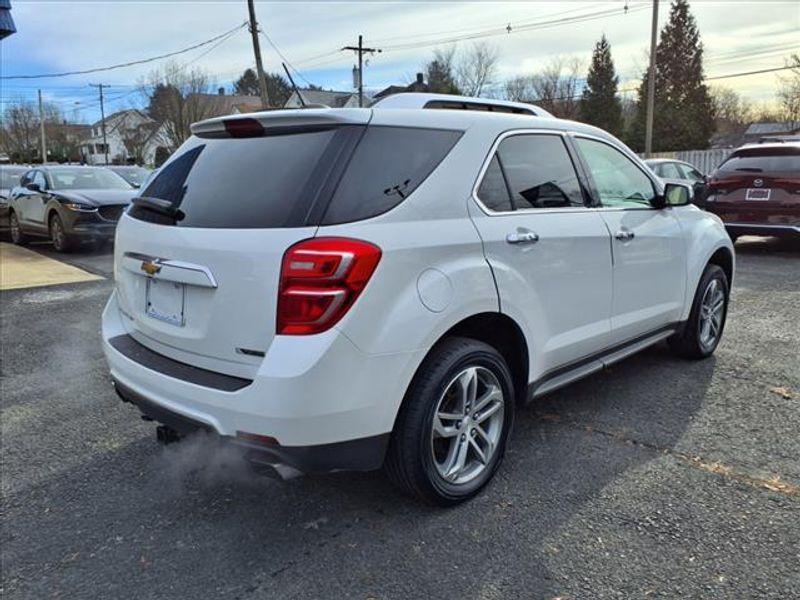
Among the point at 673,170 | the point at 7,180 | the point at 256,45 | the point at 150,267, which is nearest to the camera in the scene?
the point at 150,267

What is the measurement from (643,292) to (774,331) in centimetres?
244

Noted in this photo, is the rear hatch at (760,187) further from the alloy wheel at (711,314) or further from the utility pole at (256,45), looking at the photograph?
the utility pole at (256,45)

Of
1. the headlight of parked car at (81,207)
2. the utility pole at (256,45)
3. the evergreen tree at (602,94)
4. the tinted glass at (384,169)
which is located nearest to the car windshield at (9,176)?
the headlight of parked car at (81,207)

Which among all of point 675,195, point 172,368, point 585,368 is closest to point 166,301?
point 172,368

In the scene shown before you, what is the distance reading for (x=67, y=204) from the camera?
11.4m

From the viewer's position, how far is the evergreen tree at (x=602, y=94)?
52969 millimetres

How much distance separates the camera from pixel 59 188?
12141 mm

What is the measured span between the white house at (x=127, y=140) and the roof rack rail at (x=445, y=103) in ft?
158

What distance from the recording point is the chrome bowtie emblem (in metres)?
2.87

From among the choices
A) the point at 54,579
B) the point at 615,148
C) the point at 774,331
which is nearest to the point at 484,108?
the point at 615,148

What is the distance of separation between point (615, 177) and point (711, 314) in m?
1.60

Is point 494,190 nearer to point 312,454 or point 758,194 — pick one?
point 312,454

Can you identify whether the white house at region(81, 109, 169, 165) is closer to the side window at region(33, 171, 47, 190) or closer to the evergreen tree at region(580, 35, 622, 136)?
the evergreen tree at region(580, 35, 622, 136)

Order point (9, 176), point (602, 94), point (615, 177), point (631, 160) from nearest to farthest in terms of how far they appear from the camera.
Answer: point (615, 177) → point (631, 160) → point (9, 176) → point (602, 94)
